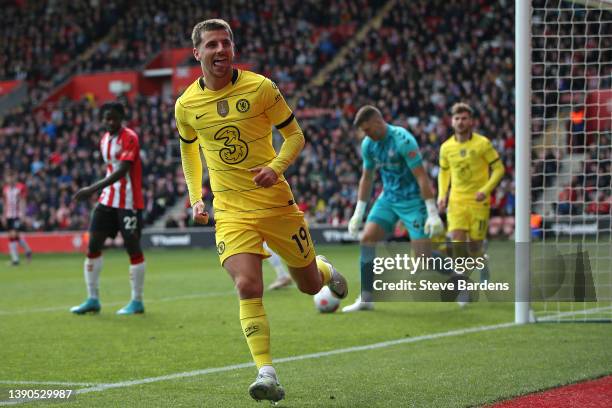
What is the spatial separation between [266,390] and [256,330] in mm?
515

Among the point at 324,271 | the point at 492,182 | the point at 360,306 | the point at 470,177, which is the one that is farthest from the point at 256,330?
the point at 470,177

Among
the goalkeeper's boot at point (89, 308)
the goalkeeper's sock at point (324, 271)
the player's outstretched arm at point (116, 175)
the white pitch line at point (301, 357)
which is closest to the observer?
the white pitch line at point (301, 357)

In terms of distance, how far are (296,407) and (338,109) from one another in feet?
88.6

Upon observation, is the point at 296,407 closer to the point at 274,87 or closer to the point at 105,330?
the point at 274,87

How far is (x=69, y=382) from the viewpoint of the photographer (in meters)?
6.31

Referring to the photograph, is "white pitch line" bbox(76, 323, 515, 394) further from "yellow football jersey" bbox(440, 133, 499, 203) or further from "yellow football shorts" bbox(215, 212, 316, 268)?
"yellow football jersey" bbox(440, 133, 499, 203)

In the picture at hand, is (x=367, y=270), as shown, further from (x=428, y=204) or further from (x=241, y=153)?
(x=241, y=153)

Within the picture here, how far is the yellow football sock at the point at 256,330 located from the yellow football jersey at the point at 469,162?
6491 mm

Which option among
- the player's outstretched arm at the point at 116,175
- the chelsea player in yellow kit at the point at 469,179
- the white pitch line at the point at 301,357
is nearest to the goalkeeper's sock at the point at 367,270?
the chelsea player in yellow kit at the point at 469,179

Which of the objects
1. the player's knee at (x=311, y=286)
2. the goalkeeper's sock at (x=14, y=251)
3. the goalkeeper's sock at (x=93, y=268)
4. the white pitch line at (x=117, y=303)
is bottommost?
the goalkeeper's sock at (x=14, y=251)

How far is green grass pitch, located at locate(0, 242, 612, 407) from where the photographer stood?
577 centimetres

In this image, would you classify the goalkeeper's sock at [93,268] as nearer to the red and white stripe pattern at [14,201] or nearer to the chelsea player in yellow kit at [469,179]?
the chelsea player in yellow kit at [469,179]

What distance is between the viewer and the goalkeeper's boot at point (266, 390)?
5.09m

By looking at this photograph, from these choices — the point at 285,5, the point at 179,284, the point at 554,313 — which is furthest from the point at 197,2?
the point at 554,313
